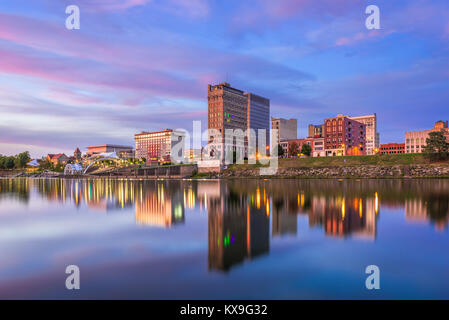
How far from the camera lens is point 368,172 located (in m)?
96.3

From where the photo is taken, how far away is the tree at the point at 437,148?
96.0 m

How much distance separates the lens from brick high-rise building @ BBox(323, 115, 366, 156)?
6718 inches

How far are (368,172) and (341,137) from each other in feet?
262

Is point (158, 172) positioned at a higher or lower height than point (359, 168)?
lower

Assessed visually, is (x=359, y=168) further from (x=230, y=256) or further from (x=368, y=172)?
(x=230, y=256)

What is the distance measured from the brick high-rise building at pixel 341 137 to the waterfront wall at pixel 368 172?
2745 inches

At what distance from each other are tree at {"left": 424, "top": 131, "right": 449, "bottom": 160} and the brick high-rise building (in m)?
69.4

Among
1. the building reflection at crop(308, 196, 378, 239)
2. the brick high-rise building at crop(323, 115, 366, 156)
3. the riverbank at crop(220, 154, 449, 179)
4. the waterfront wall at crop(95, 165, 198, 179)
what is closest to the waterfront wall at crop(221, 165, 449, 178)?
the riverbank at crop(220, 154, 449, 179)

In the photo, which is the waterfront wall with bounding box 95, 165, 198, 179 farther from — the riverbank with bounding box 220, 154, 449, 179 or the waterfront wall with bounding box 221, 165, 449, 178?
the waterfront wall with bounding box 221, 165, 449, 178

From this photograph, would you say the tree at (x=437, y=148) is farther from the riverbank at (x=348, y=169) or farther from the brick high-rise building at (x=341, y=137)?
the brick high-rise building at (x=341, y=137)

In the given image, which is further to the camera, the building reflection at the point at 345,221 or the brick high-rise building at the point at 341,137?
the brick high-rise building at the point at 341,137

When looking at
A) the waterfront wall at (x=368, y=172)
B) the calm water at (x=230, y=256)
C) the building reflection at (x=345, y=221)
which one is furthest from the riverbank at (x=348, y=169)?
the calm water at (x=230, y=256)

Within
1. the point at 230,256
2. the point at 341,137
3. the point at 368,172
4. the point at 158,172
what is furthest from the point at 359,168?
the point at 230,256
